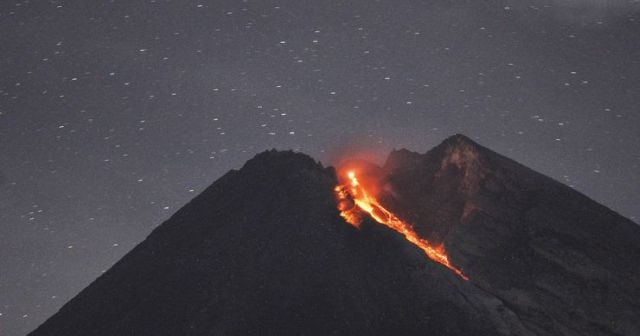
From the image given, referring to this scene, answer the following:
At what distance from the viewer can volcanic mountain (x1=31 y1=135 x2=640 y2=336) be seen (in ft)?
92.3

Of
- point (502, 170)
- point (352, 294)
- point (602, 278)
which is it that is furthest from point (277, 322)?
point (502, 170)

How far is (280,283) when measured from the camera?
1153 inches

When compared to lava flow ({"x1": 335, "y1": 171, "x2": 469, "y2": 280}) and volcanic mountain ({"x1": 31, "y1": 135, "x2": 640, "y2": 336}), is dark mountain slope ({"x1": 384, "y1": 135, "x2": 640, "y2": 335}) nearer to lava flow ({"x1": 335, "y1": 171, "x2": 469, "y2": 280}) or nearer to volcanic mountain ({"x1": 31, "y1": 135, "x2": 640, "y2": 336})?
volcanic mountain ({"x1": 31, "y1": 135, "x2": 640, "y2": 336})

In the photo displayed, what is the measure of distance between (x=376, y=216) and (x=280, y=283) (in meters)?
12.9

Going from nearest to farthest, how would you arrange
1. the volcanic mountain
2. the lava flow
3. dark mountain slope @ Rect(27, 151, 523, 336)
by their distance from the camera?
dark mountain slope @ Rect(27, 151, 523, 336), the volcanic mountain, the lava flow

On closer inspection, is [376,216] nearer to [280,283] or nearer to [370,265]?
[370,265]

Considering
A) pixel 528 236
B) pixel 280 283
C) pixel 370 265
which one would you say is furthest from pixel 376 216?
pixel 280 283

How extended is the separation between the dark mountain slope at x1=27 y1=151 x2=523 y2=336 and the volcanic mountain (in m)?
0.09

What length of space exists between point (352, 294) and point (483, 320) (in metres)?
7.61

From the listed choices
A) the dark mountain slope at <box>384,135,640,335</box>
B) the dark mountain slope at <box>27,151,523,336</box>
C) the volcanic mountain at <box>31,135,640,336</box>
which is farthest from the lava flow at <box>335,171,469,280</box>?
the dark mountain slope at <box>27,151,523,336</box>

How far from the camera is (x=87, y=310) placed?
3234cm

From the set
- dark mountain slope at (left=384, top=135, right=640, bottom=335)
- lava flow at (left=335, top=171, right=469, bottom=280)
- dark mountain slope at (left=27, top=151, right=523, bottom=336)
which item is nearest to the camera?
dark mountain slope at (left=27, top=151, right=523, bottom=336)

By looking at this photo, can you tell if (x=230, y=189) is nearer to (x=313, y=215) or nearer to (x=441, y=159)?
(x=313, y=215)

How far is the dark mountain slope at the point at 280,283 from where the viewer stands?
27.4 meters
